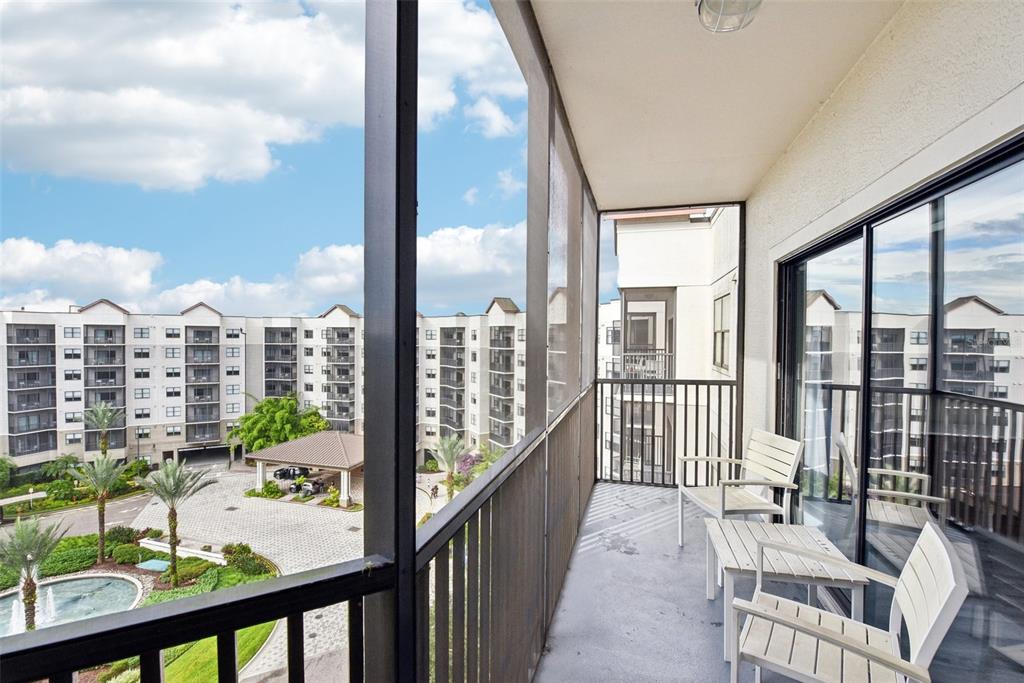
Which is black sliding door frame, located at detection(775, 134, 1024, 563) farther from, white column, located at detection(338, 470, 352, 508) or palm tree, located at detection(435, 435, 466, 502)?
white column, located at detection(338, 470, 352, 508)

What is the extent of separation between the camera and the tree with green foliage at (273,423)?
665 mm

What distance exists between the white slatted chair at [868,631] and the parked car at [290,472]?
4.32 feet

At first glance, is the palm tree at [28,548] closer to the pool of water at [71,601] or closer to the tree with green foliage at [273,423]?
the pool of water at [71,601]

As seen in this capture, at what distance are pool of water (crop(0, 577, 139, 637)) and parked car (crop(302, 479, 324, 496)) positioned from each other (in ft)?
0.72

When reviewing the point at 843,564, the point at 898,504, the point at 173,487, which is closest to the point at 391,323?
the point at 173,487

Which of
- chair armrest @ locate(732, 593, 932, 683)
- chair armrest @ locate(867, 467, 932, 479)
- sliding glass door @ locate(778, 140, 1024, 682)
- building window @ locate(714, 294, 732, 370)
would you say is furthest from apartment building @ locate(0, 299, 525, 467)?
building window @ locate(714, 294, 732, 370)

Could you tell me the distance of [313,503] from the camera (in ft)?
2.50

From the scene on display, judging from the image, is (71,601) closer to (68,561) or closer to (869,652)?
(68,561)

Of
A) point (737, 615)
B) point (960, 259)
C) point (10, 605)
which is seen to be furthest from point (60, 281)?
point (960, 259)

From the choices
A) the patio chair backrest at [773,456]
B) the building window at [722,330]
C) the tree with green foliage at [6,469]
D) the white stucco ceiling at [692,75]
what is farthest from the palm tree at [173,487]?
the building window at [722,330]

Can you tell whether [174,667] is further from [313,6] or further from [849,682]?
[849,682]

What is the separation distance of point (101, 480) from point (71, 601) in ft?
0.46

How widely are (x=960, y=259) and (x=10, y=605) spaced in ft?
7.40

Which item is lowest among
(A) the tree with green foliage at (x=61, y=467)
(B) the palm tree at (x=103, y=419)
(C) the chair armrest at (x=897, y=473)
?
(C) the chair armrest at (x=897, y=473)
